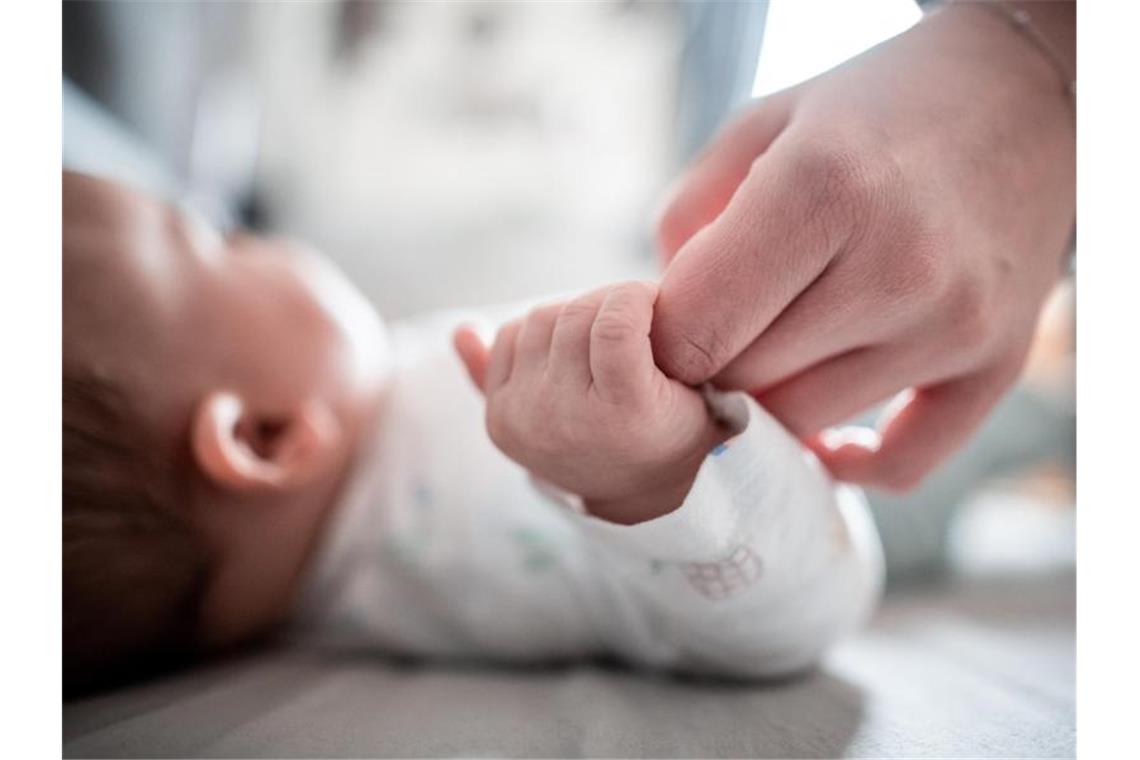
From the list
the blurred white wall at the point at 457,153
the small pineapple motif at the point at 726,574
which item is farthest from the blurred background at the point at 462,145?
the small pineapple motif at the point at 726,574

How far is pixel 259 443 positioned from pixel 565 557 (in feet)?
0.80

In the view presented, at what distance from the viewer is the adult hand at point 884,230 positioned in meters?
0.38

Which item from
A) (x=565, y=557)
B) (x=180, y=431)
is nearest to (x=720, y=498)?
(x=565, y=557)

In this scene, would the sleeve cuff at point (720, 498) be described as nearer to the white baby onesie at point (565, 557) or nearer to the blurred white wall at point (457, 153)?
the white baby onesie at point (565, 557)

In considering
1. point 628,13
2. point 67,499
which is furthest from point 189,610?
point 628,13

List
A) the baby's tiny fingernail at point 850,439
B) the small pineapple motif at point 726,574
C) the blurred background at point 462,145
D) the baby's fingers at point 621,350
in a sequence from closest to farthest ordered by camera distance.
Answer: the baby's fingers at point 621,350 → the small pineapple motif at point 726,574 → the baby's tiny fingernail at point 850,439 → the blurred background at point 462,145

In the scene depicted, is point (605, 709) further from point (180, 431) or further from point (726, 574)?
point (180, 431)

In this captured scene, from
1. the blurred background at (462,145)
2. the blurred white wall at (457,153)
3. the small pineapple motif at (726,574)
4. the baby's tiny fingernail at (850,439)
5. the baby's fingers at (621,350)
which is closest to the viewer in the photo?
the baby's fingers at (621,350)

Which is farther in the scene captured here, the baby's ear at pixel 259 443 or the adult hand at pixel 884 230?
Result: the baby's ear at pixel 259 443

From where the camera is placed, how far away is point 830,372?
481mm

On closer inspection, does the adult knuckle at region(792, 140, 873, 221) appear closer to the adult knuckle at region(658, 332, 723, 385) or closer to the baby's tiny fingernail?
the adult knuckle at region(658, 332, 723, 385)

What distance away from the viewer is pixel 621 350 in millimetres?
357

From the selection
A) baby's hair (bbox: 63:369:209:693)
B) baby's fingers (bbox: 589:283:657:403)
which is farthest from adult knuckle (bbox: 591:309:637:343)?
baby's hair (bbox: 63:369:209:693)

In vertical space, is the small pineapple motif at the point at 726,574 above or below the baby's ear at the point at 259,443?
below
